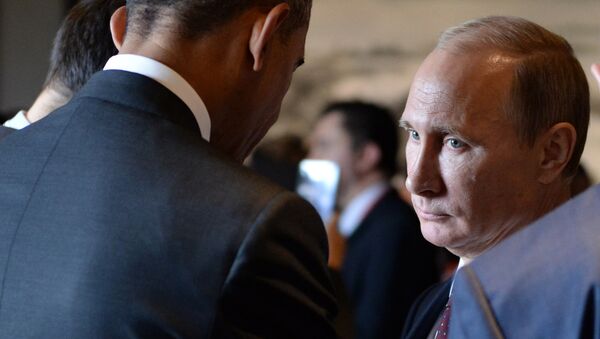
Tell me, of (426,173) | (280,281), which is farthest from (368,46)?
(280,281)

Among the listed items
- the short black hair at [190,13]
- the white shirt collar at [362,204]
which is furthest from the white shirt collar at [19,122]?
the white shirt collar at [362,204]

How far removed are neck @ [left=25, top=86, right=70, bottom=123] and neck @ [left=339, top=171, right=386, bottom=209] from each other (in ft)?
8.16

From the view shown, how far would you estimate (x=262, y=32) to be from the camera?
1.51m

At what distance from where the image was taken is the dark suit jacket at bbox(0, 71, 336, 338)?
4.37 feet

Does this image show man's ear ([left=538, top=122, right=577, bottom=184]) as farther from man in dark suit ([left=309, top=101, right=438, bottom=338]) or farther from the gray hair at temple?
man in dark suit ([left=309, top=101, right=438, bottom=338])

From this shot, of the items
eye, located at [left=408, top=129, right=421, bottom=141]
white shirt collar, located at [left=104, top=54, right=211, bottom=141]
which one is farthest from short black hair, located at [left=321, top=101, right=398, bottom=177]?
white shirt collar, located at [left=104, top=54, right=211, bottom=141]

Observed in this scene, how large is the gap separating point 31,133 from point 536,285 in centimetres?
82

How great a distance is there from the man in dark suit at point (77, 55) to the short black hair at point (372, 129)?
2.53 metres

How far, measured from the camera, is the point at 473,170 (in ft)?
5.30

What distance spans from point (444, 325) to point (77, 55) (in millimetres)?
931

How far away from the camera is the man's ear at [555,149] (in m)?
1.62

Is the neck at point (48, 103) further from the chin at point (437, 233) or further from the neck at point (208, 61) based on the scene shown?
the chin at point (437, 233)

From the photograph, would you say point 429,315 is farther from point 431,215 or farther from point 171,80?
point 171,80

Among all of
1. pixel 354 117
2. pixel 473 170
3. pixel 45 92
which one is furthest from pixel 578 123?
pixel 354 117
